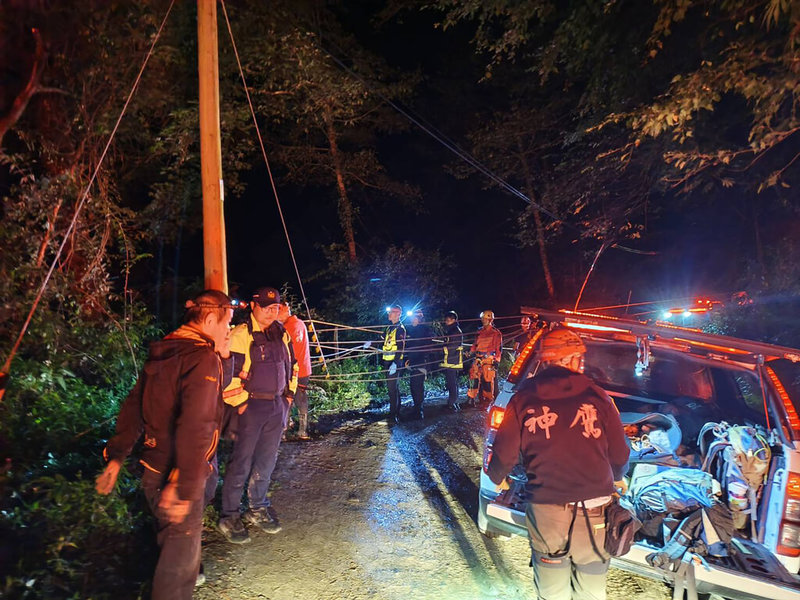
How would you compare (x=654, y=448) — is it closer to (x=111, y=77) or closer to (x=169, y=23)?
(x=111, y=77)

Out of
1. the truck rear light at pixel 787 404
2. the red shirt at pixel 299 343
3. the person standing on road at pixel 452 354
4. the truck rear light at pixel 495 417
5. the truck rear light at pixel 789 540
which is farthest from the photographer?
the person standing on road at pixel 452 354

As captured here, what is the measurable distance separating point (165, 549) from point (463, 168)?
52.4 ft

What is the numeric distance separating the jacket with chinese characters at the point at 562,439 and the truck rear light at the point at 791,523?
130 centimetres

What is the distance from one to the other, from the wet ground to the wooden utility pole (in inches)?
85.0

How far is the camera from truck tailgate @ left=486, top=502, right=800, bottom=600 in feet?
9.06

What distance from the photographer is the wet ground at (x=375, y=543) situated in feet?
11.2

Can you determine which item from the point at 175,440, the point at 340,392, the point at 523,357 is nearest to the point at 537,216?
the point at 340,392

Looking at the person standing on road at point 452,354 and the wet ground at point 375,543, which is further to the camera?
the person standing on road at point 452,354

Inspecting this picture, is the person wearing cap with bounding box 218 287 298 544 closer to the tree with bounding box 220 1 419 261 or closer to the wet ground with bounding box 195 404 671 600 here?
the wet ground with bounding box 195 404 671 600

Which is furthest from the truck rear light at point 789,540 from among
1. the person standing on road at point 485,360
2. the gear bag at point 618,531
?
the person standing on road at point 485,360

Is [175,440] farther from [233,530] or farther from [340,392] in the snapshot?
[340,392]

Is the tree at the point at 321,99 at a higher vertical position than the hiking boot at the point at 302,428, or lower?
higher

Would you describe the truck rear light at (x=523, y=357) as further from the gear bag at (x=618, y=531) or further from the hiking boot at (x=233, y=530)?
the hiking boot at (x=233, y=530)

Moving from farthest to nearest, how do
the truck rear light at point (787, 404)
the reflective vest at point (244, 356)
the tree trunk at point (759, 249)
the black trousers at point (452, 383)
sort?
1. the tree trunk at point (759, 249)
2. the black trousers at point (452, 383)
3. the reflective vest at point (244, 356)
4. the truck rear light at point (787, 404)
